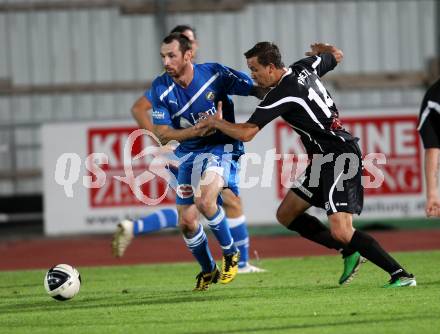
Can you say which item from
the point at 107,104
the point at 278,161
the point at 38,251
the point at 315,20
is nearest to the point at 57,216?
the point at 38,251

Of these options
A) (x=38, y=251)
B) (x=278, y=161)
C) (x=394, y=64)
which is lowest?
(x=38, y=251)

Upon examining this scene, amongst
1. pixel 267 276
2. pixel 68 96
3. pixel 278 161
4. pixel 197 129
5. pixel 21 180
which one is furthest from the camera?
pixel 68 96

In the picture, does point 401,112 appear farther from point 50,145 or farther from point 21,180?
point 21,180

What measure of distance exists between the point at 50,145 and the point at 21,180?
3.37 m

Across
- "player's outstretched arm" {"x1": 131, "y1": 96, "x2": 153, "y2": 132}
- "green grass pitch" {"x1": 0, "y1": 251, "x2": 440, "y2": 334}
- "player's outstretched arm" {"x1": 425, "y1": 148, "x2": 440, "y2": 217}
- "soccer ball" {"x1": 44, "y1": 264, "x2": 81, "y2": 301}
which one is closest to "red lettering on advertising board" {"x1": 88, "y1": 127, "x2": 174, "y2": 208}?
"player's outstretched arm" {"x1": 131, "y1": 96, "x2": 153, "y2": 132}

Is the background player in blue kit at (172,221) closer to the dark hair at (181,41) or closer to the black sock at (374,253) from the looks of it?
the dark hair at (181,41)

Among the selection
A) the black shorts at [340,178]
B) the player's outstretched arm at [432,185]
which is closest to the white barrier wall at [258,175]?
the black shorts at [340,178]

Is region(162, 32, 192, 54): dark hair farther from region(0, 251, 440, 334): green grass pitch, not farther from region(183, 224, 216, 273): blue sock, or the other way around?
region(0, 251, 440, 334): green grass pitch

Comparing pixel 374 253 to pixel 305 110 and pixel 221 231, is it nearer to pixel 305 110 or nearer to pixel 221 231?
pixel 305 110

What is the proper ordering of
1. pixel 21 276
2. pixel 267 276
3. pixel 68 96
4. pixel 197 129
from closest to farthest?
pixel 197 129, pixel 267 276, pixel 21 276, pixel 68 96

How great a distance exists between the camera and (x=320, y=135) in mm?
8797

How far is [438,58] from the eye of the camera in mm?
21609

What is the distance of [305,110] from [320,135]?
258mm

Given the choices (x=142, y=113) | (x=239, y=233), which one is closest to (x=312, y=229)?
(x=239, y=233)
